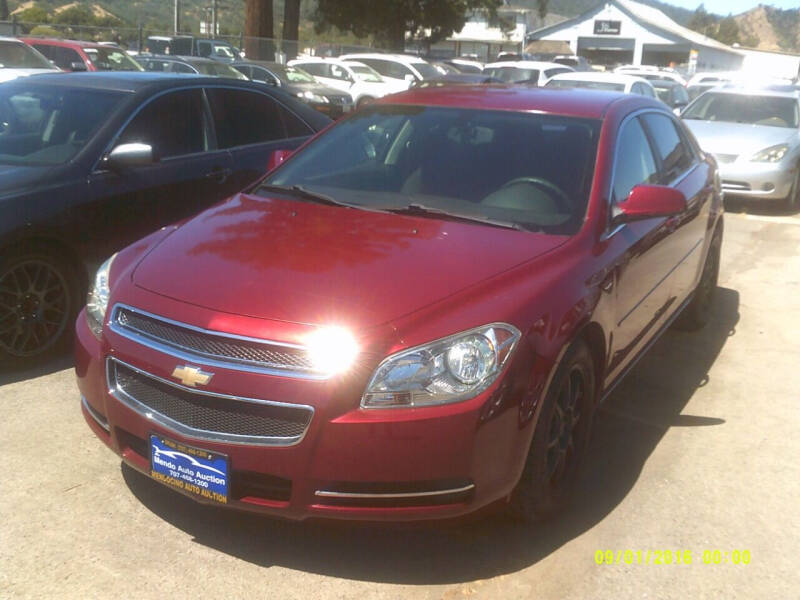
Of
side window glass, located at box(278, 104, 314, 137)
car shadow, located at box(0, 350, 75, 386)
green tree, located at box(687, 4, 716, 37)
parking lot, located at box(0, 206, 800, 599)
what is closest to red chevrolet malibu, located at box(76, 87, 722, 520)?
parking lot, located at box(0, 206, 800, 599)

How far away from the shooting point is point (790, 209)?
474 inches

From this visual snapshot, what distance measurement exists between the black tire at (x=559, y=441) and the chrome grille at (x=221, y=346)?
0.91 metres

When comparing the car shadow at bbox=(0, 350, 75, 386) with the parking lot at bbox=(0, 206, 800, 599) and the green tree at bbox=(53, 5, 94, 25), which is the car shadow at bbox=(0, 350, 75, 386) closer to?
the parking lot at bbox=(0, 206, 800, 599)

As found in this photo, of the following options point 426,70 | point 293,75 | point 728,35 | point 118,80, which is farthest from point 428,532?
point 728,35

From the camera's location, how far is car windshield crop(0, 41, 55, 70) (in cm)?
1541

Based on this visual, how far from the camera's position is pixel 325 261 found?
3408 mm

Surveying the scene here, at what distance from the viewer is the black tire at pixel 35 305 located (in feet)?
15.7

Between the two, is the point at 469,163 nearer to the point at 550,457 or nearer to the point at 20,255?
the point at 550,457

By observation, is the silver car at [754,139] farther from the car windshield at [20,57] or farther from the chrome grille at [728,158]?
the car windshield at [20,57]

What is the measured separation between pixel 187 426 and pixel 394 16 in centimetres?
4457

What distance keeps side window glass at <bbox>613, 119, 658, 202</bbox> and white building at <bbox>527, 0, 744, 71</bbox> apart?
7430 cm

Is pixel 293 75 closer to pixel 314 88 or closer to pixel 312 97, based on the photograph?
pixel 314 88

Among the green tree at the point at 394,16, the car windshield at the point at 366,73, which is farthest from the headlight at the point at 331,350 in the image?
the green tree at the point at 394,16
